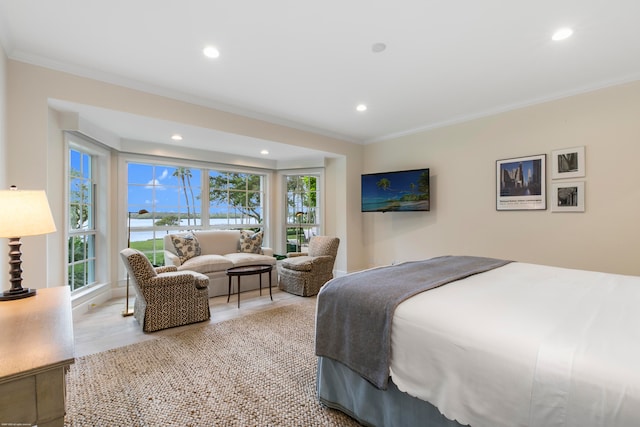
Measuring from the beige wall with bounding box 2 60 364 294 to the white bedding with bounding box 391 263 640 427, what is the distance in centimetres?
336

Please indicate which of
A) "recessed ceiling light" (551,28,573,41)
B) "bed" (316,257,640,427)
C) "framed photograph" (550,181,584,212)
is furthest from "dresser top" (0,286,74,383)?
"framed photograph" (550,181,584,212)

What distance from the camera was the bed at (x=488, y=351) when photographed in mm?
959

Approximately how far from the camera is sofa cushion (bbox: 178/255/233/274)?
4207mm

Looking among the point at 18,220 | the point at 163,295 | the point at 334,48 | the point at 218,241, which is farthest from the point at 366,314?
the point at 218,241

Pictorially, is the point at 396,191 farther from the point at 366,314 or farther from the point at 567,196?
the point at 366,314

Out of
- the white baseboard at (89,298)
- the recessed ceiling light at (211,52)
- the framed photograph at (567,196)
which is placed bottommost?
the white baseboard at (89,298)

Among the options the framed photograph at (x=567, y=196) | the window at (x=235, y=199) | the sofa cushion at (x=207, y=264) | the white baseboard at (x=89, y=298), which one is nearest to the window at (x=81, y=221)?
the white baseboard at (x=89, y=298)

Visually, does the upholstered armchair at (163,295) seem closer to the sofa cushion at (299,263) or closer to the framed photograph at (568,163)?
the sofa cushion at (299,263)

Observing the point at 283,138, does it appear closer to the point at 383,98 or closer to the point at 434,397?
the point at 383,98

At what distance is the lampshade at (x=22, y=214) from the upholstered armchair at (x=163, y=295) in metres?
1.33

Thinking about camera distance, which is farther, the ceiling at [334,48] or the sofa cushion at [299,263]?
the sofa cushion at [299,263]

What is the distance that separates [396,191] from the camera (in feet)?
15.9

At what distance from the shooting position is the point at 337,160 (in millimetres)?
5637

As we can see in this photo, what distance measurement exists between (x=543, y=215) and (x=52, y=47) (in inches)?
215
